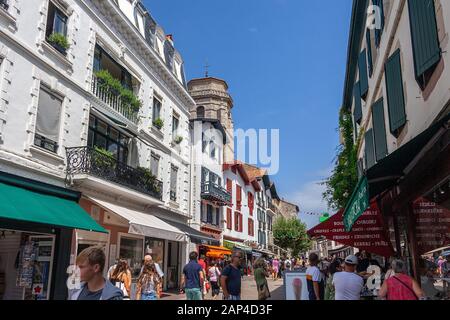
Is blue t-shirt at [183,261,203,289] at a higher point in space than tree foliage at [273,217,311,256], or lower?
lower

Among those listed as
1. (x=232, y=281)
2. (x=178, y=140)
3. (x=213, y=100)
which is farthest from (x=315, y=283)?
(x=213, y=100)

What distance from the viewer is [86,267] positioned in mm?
3539

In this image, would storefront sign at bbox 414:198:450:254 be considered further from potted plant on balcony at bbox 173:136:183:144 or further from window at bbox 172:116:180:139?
window at bbox 172:116:180:139

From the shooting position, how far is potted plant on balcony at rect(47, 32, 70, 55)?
13.1m

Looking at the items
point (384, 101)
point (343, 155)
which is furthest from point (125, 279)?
point (343, 155)

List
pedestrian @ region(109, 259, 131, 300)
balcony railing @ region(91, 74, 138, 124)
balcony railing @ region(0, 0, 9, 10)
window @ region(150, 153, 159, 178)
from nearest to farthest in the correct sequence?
pedestrian @ region(109, 259, 131, 300) < balcony railing @ region(0, 0, 9, 10) < balcony railing @ region(91, 74, 138, 124) < window @ region(150, 153, 159, 178)

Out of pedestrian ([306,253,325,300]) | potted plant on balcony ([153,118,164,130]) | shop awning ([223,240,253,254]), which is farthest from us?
shop awning ([223,240,253,254])

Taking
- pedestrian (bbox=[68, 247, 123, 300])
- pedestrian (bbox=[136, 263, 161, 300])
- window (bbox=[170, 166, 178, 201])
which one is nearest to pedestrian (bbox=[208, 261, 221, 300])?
window (bbox=[170, 166, 178, 201])

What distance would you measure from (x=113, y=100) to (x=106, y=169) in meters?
3.41

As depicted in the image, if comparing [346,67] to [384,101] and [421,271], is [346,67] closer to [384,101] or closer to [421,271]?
[384,101]

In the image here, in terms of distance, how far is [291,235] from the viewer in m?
57.0

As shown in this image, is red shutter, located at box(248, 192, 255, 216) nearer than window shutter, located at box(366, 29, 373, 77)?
No

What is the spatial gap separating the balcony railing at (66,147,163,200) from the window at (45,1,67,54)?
3475 millimetres

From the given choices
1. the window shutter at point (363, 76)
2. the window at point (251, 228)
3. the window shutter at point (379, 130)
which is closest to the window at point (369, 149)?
the window shutter at point (379, 130)
